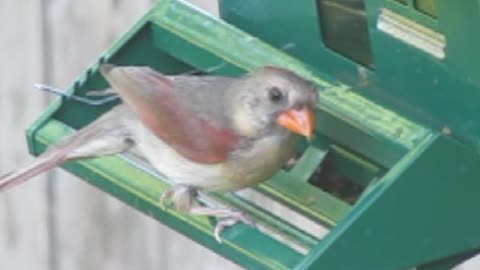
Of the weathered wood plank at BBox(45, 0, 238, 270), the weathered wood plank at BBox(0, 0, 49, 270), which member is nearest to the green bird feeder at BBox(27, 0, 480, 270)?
the weathered wood plank at BBox(45, 0, 238, 270)

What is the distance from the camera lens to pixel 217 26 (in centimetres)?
305

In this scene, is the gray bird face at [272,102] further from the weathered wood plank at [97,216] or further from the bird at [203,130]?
the weathered wood plank at [97,216]

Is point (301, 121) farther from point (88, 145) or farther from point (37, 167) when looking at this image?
point (37, 167)

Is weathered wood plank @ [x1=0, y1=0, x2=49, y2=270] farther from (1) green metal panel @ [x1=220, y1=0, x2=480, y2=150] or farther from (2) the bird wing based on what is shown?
(2) the bird wing

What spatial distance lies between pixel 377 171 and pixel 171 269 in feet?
4.75

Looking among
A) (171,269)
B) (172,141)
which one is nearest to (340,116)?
(172,141)

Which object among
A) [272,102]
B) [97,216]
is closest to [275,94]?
[272,102]

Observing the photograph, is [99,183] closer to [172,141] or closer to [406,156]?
[172,141]

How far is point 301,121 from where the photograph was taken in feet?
8.91

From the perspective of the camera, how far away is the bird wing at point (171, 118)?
9.32ft

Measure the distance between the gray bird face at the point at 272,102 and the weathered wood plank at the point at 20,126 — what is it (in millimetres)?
1436

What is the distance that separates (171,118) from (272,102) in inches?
7.0

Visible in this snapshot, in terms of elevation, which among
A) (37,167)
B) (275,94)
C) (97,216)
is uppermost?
(97,216)

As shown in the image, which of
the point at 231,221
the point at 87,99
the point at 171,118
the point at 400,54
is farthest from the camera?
the point at 87,99
